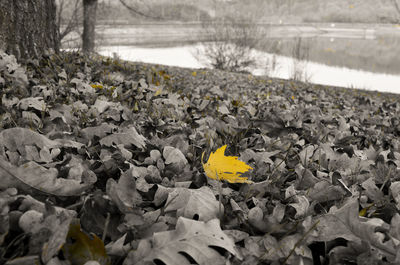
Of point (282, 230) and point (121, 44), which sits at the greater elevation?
point (121, 44)

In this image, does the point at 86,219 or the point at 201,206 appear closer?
the point at 86,219

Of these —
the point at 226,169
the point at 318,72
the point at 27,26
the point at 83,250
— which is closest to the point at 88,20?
the point at 27,26

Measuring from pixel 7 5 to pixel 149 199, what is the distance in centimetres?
292

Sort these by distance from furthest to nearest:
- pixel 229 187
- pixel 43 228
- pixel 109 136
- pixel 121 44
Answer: pixel 121 44 → pixel 109 136 → pixel 229 187 → pixel 43 228

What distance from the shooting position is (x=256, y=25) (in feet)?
55.6

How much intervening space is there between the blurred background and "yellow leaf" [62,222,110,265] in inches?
153

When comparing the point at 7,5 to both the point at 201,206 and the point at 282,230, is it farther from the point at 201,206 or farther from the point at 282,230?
the point at 282,230

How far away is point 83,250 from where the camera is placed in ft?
2.25

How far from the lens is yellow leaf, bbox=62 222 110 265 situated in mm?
681

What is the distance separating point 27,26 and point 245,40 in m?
13.9

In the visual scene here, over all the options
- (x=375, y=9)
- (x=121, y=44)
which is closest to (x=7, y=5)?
(x=121, y=44)

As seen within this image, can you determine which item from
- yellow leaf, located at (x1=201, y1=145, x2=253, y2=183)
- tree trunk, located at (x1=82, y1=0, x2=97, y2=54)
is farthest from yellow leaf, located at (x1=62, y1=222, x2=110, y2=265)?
tree trunk, located at (x1=82, y1=0, x2=97, y2=54)

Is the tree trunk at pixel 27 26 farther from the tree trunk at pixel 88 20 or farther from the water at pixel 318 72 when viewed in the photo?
the water at pixel 318 72

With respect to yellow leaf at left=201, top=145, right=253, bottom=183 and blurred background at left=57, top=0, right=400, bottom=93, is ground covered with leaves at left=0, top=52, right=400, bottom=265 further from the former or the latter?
blurred background at left=57, top=0, right=400, bottom=93
